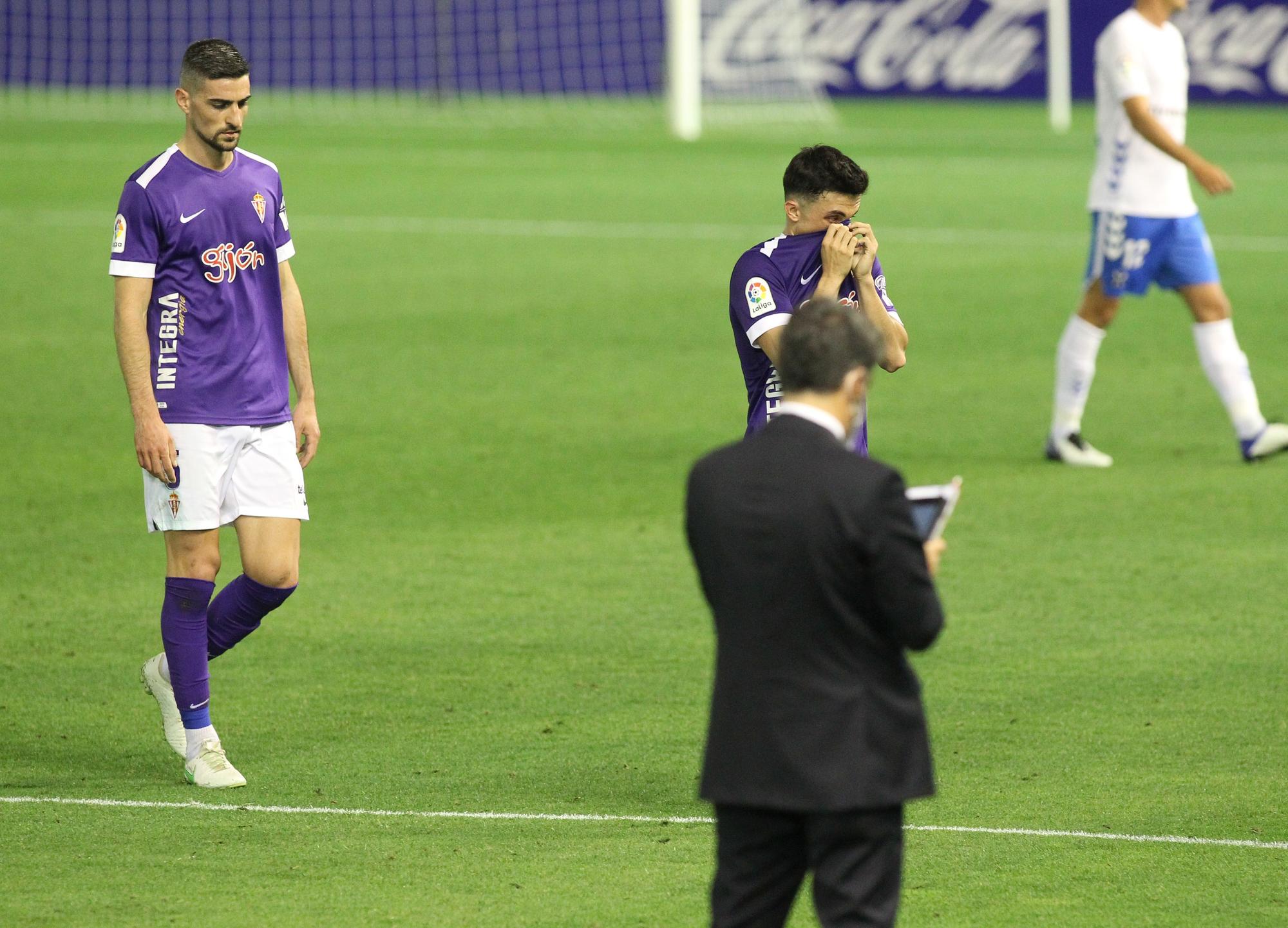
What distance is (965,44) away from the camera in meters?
33.7

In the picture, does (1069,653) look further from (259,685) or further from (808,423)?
(808,423)

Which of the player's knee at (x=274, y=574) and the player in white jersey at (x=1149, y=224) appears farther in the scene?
the player in white jersey at (x=1149, y=224)

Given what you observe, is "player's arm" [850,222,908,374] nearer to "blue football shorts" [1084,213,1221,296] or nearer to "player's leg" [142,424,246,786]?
"player's leg" [142,424,246,786]

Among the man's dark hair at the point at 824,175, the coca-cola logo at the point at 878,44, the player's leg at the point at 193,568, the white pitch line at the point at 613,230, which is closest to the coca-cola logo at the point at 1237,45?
the coca-cola logo at the point at 878,44

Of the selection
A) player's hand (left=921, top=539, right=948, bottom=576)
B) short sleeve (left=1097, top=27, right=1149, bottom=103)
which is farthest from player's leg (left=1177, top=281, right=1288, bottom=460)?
player's hand (left=921, top=539, right=948, bottom=576)

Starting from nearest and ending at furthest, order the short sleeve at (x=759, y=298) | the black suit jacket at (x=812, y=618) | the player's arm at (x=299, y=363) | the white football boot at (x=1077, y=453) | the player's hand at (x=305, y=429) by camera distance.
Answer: the black suit jacket at (x=812, y=618) < the short sleeve at (x=759, y=298) < the player's arm at (x=299, y=363) < the player's hand at (x=305, y=429) < the white football boot at (x=1077, y=453)

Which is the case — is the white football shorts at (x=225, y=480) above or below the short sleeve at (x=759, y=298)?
below

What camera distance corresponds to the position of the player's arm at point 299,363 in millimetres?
6434

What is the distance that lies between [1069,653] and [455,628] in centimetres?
235

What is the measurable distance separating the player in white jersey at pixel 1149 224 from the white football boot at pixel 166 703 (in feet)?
19.2

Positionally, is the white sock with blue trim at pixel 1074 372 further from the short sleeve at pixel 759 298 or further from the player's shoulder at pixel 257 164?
the player's shoulder at pixel 257 164

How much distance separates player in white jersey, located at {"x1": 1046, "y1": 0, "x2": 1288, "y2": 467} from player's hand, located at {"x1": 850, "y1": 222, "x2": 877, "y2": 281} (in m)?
5.29

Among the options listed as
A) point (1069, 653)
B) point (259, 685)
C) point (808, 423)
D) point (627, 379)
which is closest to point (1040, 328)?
point (627, 379)

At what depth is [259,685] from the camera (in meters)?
7.37
